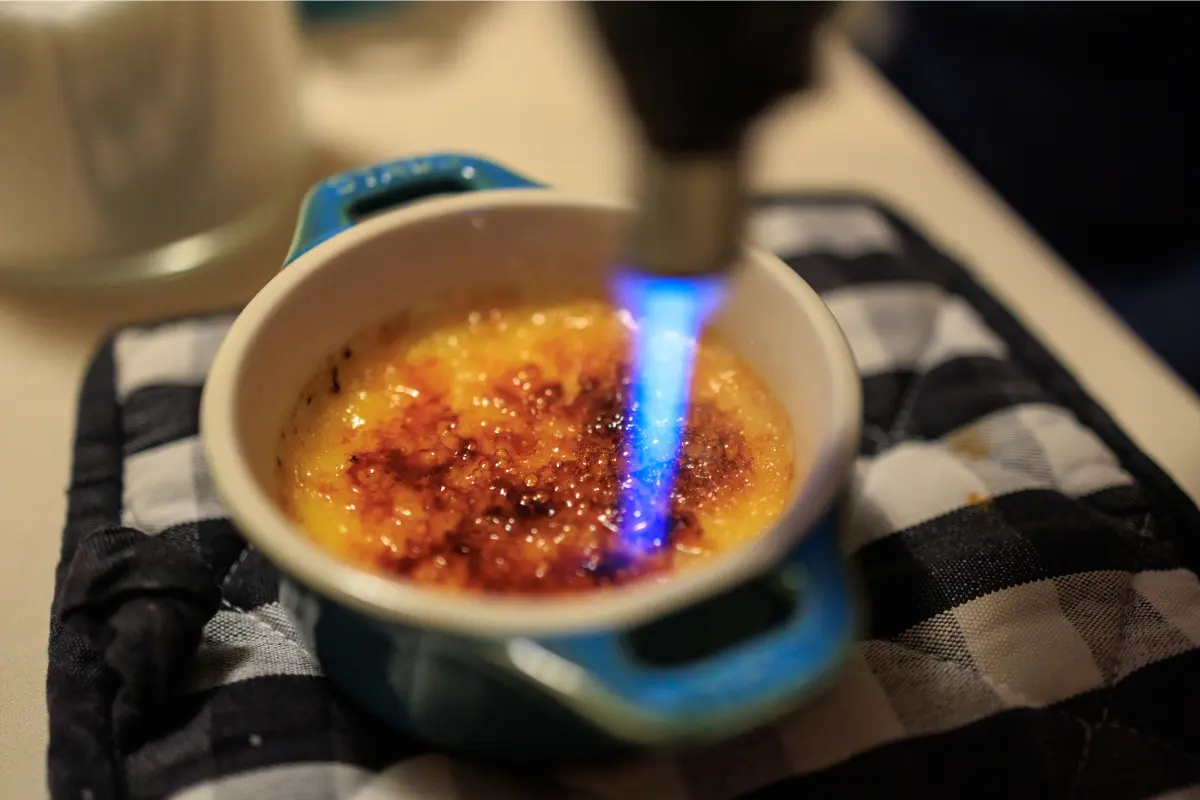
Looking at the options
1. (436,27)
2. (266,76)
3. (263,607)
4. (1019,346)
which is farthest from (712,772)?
(436,27)

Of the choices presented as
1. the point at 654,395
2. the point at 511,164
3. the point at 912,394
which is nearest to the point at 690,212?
the point at 654,395

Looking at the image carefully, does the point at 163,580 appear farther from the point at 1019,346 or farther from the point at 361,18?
the point at 361,18

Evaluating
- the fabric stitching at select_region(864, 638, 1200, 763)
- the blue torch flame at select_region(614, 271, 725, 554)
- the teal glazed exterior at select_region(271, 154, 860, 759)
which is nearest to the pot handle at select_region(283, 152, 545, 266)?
the blue torch flame at select_region(614, 271, 725, 554)

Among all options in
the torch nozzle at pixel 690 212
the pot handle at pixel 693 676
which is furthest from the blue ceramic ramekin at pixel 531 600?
the torch nozzle at pixel 690 212

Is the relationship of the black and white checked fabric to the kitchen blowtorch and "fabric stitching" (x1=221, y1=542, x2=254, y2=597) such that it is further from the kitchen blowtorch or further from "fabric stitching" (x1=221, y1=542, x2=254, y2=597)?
the kitchen blowtorch

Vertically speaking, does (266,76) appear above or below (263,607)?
above

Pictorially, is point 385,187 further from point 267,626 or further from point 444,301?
point 267,626
